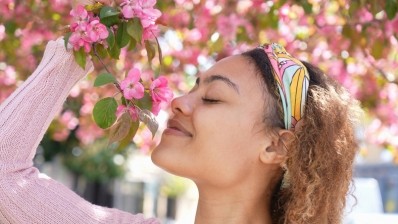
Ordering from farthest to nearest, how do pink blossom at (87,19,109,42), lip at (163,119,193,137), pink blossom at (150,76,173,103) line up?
lip at (163,119,193,137) → pink blossom at (150,76,173,103) → pink blossom at (87,19,109,42)

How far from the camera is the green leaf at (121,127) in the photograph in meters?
1.95

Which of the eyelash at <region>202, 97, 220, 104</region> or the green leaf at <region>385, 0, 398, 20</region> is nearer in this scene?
the eyelash at <region>202, 97, 220, 104</region>

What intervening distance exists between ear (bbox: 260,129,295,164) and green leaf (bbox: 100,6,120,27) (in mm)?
529

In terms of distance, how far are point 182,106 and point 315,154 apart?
0.37 meters

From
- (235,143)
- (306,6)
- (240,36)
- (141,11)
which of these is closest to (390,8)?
(306,6)

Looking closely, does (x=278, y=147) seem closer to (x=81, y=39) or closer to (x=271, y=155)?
(x=271, y=155)

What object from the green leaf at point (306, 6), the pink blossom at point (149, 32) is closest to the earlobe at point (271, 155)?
the pink blossom at point (149, 32)

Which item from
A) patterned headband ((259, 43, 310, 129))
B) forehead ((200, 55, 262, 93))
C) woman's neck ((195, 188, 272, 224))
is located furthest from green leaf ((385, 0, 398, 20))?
woman's neck ((195, 188, 272, 224))

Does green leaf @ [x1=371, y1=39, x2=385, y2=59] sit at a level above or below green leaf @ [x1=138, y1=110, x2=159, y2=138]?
below

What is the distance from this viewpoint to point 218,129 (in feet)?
6.89

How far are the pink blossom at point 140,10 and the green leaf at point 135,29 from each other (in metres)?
0.01

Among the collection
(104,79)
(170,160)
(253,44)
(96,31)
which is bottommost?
(253,44)

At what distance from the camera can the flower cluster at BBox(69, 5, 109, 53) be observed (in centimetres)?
189

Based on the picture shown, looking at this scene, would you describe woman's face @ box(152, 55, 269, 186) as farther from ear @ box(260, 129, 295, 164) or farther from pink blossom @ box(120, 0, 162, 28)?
pink blossom @ box(120, 0, 162, 28)
